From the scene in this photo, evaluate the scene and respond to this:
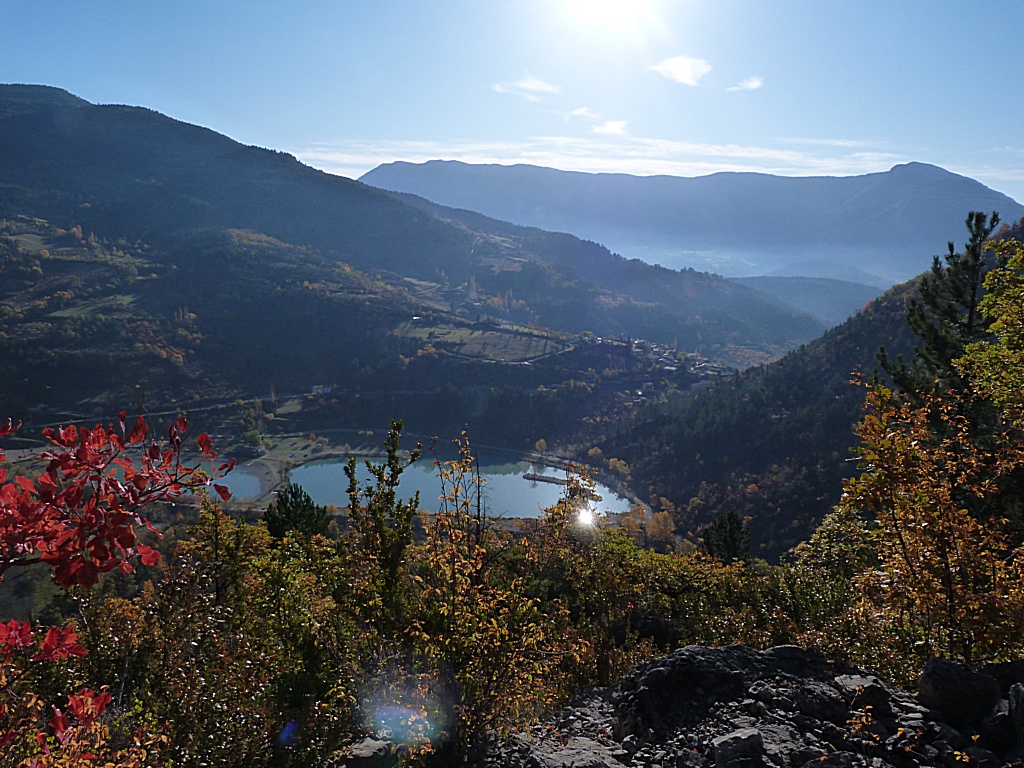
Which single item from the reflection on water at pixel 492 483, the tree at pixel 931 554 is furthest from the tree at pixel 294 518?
the reflection on water at pixel 492 483

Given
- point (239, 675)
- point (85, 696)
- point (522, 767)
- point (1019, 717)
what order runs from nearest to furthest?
point (85, 696) → point (1019, 717) → point (522, 767) → point (239, 675)

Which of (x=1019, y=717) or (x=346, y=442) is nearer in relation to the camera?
(x=1019, y=717)

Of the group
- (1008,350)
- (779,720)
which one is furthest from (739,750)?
(1008,350)

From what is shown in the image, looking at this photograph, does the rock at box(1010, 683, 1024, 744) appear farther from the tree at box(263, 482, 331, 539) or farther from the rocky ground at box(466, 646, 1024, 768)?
the tree at box(263, 482, 331, 539)

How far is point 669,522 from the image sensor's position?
222ft

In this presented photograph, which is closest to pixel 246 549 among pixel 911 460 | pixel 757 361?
pixel 911 460

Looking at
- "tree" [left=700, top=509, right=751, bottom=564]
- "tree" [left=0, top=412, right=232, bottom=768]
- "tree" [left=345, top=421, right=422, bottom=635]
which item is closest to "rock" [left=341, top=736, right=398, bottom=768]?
"tree" [left=345, top=421, right=422, bottom=635]

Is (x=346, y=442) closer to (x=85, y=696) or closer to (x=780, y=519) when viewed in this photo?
A: (x=780, y=519)

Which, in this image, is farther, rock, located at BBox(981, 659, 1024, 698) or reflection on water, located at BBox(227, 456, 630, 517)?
reflection on water, located at BBox(227, 456, 630, 517)

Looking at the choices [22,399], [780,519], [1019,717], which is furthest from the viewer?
[22,399]

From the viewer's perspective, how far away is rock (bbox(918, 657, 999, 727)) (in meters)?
4.52

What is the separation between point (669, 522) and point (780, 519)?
14.2m

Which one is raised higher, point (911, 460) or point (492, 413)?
point (911, 460)

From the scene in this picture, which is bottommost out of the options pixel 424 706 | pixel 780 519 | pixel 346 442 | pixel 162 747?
pixel 346 442
